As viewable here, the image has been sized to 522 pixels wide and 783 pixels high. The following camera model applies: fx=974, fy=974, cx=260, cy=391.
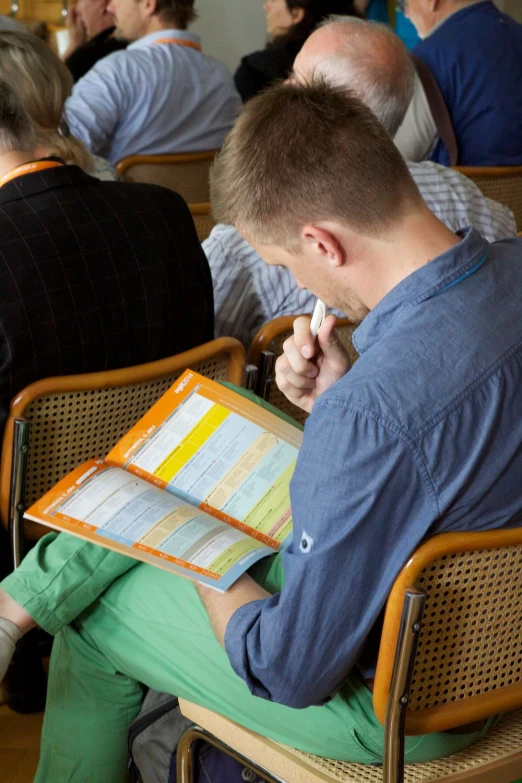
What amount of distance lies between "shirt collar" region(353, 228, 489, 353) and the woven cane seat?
0.53 meters

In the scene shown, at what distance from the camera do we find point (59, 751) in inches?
60.3

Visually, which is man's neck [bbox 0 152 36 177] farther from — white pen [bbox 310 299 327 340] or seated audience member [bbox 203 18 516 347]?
white pen [bbox 310 299 327 340]

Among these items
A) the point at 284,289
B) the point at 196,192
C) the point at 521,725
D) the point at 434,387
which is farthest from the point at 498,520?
the point at 196,192

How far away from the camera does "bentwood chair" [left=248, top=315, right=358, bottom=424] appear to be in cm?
177

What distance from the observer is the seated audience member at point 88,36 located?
4.83 m

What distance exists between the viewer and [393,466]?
38.7 inches

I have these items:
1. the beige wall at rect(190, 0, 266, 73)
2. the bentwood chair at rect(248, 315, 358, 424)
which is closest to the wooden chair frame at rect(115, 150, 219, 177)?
the bentwood chair at rect(248, 315, 358, 424)

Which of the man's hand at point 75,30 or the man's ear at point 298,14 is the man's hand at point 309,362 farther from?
the man's hand at point 75,30

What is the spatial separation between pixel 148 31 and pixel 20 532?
2.92 metres

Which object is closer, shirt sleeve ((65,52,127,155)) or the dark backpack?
the dark backpack

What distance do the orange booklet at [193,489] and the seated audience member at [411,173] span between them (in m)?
0.52

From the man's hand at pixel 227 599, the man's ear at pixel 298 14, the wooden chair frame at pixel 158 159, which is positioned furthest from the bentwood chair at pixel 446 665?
the man's ear at pixel 298 14

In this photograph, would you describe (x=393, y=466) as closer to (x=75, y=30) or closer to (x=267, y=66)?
(x=267, y=66)

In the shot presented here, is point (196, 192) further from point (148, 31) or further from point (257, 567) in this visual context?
point (257, 567)
